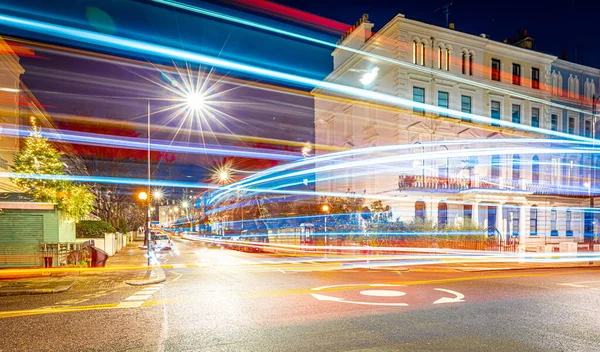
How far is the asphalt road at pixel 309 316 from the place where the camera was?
7.09 meters

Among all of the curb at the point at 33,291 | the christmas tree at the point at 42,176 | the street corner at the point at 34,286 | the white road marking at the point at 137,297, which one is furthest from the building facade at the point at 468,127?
the curb at the point at 33,291

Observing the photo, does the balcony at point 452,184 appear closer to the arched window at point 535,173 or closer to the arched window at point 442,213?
the arched window at point 442,213

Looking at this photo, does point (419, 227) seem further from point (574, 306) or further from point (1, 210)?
point (1, 210)

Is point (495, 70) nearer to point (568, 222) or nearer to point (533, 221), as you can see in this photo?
point (533, 221)

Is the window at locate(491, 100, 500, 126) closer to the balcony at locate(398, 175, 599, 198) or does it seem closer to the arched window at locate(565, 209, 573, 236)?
the balcony at locate(398, 175, 599, 198)

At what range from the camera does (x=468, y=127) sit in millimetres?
32438

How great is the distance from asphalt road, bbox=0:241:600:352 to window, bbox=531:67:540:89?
86.7 feet

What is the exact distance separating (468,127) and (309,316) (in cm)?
2776

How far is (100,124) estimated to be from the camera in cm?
3039

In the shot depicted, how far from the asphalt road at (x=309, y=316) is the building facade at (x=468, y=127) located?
52.9 ft

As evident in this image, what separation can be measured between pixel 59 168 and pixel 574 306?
21.1 metres

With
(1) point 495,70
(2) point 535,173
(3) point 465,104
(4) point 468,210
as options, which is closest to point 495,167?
(4) point 468,210

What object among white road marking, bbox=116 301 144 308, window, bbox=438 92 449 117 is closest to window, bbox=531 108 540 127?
window, bbox=438 92 449 117

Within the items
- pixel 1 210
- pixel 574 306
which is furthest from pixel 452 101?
pixel 1 210
